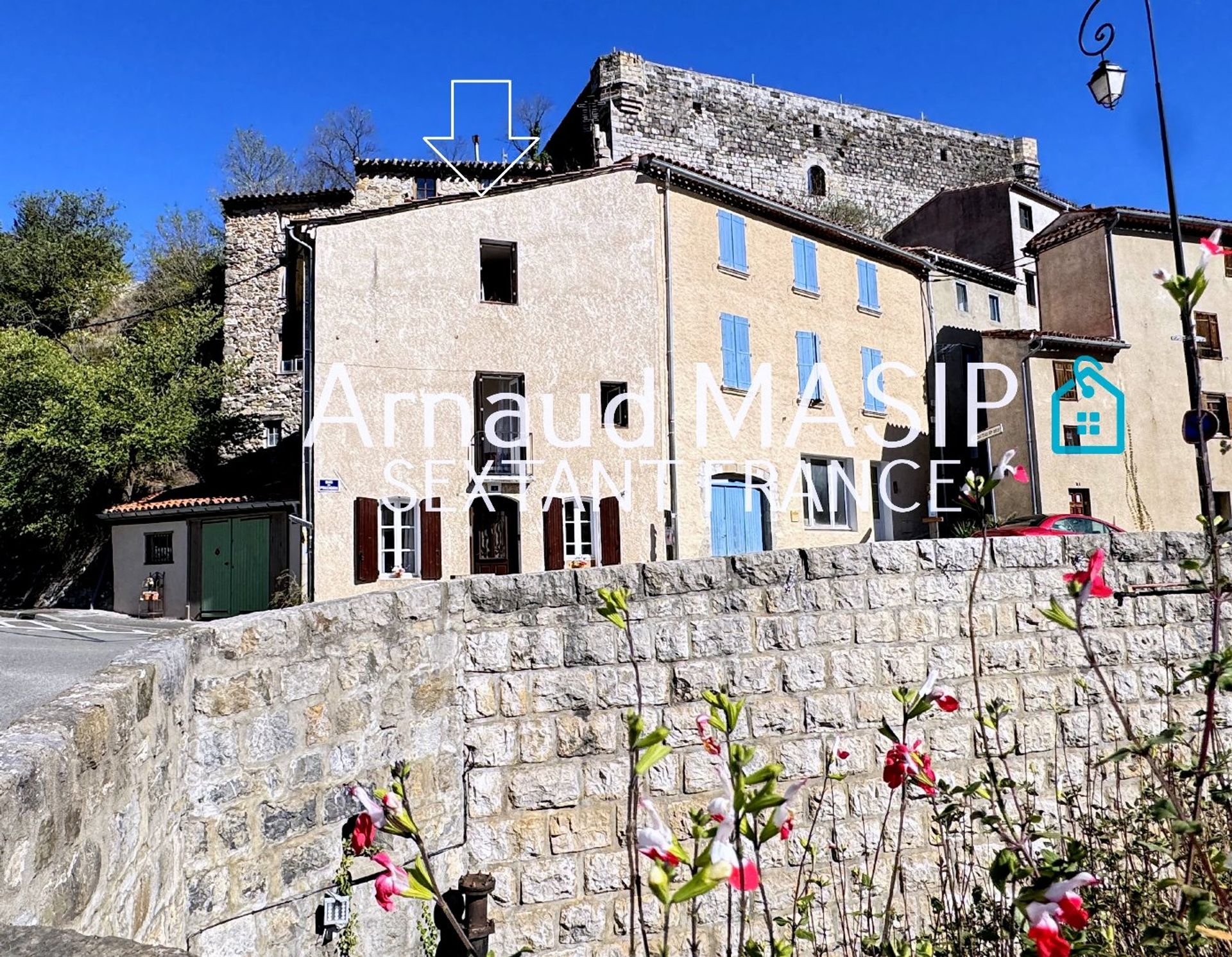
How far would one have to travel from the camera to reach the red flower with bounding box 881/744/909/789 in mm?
2564

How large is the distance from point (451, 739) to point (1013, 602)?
13.3 ft

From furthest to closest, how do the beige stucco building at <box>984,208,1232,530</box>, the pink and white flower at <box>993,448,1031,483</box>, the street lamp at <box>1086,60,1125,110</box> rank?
the beige stucco building at <box>984,208,1232,530</box> → the street lamp at <box>1086,60,1125,110</box> → the pink and white flower at <box>993,448,1031,483</box>

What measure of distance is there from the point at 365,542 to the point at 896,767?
13.9 m

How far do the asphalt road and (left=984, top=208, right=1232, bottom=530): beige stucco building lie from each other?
58.1 ft

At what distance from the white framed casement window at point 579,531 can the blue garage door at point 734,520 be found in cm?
231

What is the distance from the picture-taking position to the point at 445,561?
15938mm

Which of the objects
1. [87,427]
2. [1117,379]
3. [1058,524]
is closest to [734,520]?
[1058,524]

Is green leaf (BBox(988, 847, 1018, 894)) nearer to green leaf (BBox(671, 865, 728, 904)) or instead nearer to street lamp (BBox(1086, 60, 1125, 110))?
green leaf (BBox(671, 865, 728, 904))

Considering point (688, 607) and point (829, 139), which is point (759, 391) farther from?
point (829, 139)

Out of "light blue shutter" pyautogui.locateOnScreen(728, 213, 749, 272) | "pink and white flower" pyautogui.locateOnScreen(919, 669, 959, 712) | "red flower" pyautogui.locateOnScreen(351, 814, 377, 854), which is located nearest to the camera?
"red flower" pyautogui.locateOnScreen(351, 814, 377, 854)

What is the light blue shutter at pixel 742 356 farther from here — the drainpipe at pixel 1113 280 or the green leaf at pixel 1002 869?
the green leaf at pixel 1002 869

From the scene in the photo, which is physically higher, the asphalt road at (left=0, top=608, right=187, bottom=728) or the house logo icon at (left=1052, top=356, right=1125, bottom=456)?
the house logo icon at (left=1052, top=356, right=1125, bottom=456)

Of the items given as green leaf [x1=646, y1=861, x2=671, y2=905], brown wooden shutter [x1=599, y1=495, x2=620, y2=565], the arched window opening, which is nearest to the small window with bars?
brown wooden shutter [x1=599, y1=495, x2=620, y2=565]

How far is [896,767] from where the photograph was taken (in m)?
2.57
